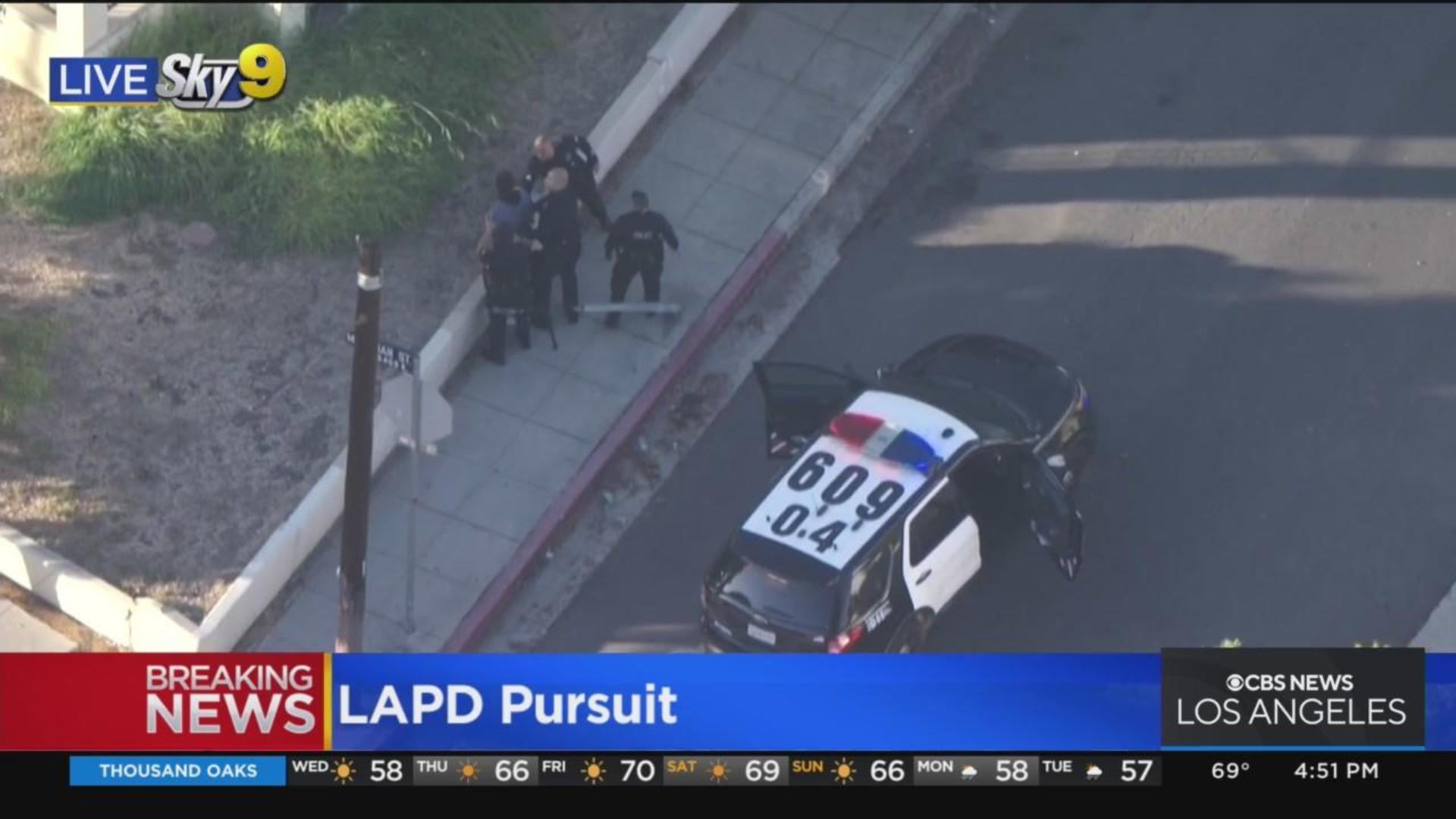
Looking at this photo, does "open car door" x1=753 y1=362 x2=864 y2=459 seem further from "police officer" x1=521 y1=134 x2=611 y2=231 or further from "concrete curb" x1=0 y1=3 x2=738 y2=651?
"concrete curb" x1=0 y1=3 x2=738 y2=651

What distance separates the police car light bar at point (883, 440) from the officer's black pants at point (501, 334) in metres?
3.87

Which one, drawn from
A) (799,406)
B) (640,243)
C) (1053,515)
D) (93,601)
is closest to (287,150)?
(640,243)

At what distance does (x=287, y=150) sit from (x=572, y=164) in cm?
281

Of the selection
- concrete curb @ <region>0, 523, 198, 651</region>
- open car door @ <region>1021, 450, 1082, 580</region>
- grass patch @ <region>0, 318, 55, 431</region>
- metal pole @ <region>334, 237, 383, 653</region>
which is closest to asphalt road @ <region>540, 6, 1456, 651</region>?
open car door @ <region>1021, 450, 1082, 580</region>

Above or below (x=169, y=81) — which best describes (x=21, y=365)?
below

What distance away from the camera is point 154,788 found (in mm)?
21703

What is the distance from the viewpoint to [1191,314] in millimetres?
28016

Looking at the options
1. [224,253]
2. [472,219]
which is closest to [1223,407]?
[472,219]

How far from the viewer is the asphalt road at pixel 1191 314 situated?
2586cm

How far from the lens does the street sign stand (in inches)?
931

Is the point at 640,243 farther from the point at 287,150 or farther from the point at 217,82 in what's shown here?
the point at 217,82

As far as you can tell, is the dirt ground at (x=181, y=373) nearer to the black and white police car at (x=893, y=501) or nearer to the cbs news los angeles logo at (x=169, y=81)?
the cbs news los angeles logo at (x=169, y=81)

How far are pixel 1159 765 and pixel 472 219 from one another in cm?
1009

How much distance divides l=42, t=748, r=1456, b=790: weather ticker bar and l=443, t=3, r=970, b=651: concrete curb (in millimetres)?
4278
